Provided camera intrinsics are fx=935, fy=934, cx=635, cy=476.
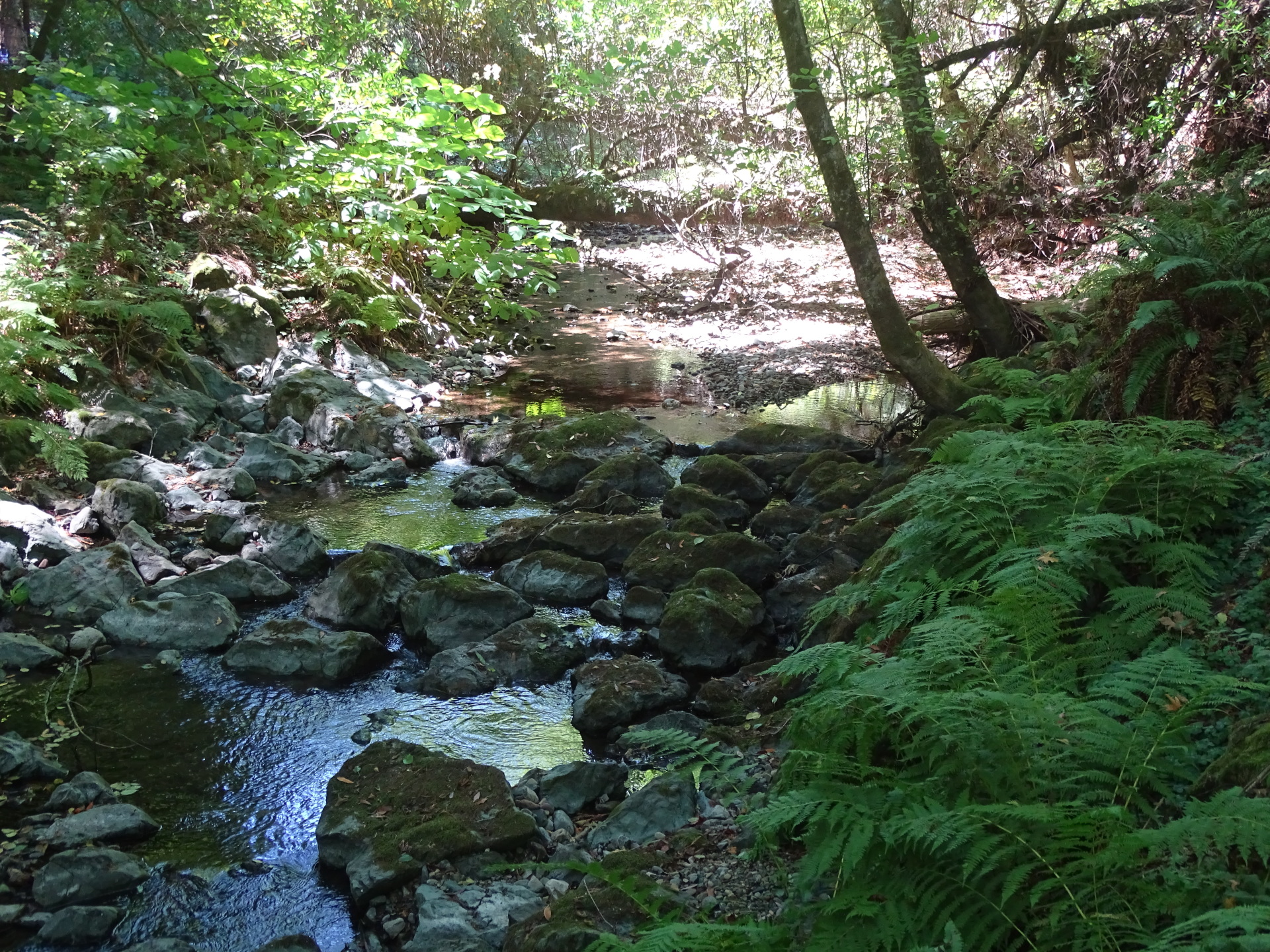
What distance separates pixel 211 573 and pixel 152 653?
798mm

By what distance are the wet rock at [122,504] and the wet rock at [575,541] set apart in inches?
89.2

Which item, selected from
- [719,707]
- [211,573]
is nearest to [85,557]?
[211,573]

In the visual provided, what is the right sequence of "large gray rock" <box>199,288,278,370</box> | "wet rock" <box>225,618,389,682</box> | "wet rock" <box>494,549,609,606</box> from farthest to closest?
"large gray rock" <box>199,288,278,370</box> < "wet rock" <box>494,549,609,606</box> < "wet rock" <box>225,618,389,682</box>

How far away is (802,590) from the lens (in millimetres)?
5836

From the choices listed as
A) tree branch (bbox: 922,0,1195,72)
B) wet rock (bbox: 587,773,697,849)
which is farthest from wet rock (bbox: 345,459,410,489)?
tree branch (bbox: 922,0,1195,72)

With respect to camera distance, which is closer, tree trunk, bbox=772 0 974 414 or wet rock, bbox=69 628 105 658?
wet rock, bbox=69 628 105 658

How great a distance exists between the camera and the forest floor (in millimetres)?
11070

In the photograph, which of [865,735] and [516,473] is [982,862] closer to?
[865,735]

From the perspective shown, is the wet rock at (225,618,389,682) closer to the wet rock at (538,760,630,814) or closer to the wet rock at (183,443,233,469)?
the wet rock at (538,760,630,814)

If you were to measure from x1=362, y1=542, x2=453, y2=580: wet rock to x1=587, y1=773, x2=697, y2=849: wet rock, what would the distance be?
2794 millimetres

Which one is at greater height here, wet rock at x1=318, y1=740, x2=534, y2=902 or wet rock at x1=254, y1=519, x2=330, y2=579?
wet rock at x1=254, y1=519, x2=330, y2=579

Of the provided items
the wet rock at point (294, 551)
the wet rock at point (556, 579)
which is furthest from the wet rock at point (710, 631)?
the wet rock at point (294, 551)

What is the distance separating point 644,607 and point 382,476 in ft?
11.4

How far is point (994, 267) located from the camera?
11.0 m
